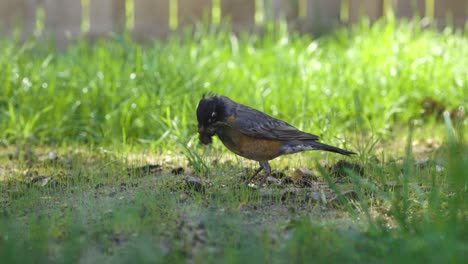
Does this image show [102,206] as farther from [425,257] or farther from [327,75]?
[327,75]

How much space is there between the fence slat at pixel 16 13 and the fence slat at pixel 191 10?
5.43 feet

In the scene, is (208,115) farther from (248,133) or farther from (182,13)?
(182,13)

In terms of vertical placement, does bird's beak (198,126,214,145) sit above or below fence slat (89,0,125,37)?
below

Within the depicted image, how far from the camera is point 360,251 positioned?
2.81m

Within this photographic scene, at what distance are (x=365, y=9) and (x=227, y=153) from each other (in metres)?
4.37

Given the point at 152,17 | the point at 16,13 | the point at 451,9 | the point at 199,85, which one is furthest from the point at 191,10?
the point at 451,9

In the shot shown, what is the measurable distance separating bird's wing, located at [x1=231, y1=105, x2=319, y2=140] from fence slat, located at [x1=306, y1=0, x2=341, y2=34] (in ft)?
13.9

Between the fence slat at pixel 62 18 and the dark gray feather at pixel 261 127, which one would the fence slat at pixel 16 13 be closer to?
the fence slat at pixel 62 18

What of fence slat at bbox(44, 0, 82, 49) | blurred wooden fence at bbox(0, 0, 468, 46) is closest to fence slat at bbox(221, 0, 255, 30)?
blurred wooden fence at bbox(0, 0, 468, 46)

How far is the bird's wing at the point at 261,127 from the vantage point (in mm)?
4191

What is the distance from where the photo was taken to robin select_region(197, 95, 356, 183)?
13.7 ft

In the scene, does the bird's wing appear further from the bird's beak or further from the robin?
→ the bird's beak

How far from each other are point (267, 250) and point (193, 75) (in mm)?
3241

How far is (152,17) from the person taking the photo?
339 inches
